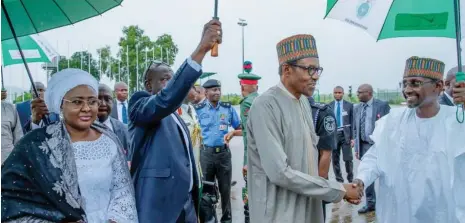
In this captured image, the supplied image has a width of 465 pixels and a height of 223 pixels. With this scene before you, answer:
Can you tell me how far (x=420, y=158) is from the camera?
3428 mm

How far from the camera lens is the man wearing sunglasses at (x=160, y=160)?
283cm

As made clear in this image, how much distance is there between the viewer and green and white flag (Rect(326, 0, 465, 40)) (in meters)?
3.70

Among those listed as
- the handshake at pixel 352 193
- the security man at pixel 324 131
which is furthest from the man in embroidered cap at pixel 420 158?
the security man at pixel 324 131

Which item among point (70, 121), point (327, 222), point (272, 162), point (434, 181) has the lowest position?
point (327, 222)

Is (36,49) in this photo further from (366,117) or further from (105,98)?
(366,117)

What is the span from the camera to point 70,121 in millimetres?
2541

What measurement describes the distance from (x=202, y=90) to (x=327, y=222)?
315 cm

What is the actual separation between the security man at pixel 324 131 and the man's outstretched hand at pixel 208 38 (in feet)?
4.62

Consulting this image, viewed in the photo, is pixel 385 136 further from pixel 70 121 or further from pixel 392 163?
pixel 70 121

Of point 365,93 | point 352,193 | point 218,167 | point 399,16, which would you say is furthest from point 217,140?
point 352,193

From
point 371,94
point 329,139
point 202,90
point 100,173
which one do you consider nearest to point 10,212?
point 100,173

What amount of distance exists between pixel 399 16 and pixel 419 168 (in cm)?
129

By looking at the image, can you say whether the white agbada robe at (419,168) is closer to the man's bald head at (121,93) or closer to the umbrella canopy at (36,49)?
the umbrella canopy at (36,49)

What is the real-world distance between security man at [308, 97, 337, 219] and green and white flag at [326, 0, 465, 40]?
2.62 feet
